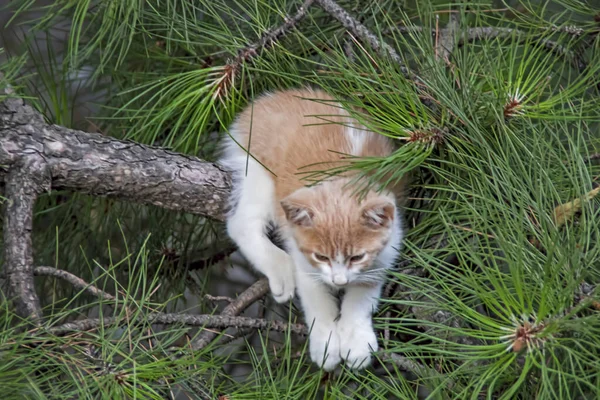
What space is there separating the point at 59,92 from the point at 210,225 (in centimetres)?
45

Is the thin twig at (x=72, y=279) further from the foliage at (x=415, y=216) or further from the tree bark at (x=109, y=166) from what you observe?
the tree bark at (x=109, y=166)

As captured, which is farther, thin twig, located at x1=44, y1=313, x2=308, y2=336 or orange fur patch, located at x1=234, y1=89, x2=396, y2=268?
orange fur patch, located at x1=234, y1=89, x2=396, y2=268

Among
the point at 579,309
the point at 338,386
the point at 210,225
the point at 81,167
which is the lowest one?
the point at 210,225

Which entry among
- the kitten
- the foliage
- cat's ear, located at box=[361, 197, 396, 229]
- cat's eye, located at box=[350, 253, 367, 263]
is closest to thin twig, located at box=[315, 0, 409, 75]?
the foliage

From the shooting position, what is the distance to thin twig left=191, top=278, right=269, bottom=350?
1.54 meters

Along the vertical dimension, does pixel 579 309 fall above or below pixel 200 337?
above

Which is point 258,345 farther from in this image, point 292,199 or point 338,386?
point 338,386

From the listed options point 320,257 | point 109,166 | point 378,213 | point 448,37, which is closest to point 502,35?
point 448,37

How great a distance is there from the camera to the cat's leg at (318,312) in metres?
1.67

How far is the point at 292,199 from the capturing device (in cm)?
177

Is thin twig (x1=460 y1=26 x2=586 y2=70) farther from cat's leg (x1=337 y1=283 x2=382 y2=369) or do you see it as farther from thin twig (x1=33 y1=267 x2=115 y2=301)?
thin twig (x1=33 y1=267 x2=115 y2=301)

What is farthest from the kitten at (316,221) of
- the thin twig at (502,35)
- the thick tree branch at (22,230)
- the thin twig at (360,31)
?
the thick tree branch at (22,230)

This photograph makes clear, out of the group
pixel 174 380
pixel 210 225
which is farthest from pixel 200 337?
pixel 210 225

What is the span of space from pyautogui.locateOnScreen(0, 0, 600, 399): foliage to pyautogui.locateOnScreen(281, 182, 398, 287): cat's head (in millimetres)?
94
